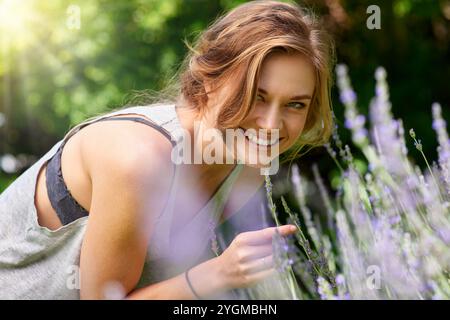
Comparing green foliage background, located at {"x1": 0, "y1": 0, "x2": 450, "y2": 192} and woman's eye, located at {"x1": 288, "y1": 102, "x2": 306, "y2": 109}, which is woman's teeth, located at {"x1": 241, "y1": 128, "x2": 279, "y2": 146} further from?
green foliage background, located at {"x1": 0, "y1": 0, "x2": 450, "y2": 192}

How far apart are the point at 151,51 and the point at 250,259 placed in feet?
10.7

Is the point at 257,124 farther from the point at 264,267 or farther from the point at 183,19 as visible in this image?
the point at 183,19

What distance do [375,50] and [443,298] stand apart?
367cm

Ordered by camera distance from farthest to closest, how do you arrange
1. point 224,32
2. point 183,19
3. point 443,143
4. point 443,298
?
point 183,19
point 224,32
point 443,143
point 443,298

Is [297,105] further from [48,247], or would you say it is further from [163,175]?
[48,247]

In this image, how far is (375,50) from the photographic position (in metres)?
4.74

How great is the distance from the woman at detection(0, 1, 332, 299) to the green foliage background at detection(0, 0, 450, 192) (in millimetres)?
2218

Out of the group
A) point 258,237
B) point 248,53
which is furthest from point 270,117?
point 258,237

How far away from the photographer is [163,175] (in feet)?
5.33

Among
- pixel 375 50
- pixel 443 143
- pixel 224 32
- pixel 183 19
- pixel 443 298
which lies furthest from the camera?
pixel 375 50

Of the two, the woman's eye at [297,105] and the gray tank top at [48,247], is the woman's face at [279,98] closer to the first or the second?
the woman's eye at [297,105]

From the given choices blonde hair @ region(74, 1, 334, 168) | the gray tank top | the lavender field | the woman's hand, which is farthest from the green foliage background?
the woman's hand
